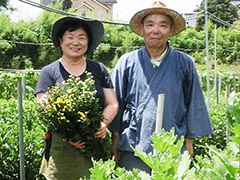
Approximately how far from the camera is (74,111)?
2406 mm

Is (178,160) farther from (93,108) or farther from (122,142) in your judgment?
(122,142)

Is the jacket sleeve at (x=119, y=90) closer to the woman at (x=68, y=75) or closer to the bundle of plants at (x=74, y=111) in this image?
the woman at (x=68, y=75)

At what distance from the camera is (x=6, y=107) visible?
238 inches

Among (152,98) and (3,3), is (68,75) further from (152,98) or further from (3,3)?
(3,3)

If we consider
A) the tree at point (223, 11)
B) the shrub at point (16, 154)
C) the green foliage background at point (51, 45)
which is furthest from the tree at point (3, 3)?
→ the shrub at point (16, 154)

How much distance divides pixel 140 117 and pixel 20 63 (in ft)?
103

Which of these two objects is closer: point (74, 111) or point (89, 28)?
point (74, 111)

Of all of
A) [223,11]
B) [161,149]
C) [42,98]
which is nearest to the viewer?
[161,149]

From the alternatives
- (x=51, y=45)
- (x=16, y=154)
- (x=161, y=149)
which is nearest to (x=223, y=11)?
(x=51, y=45)

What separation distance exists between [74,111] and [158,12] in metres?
0.75

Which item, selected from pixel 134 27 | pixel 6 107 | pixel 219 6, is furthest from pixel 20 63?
pixel 134 27

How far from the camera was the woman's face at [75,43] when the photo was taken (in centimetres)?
262

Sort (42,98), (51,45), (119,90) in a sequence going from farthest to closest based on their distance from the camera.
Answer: (51,45)
(119,90)
(42,98)

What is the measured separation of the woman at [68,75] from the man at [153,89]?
0.12 meters
